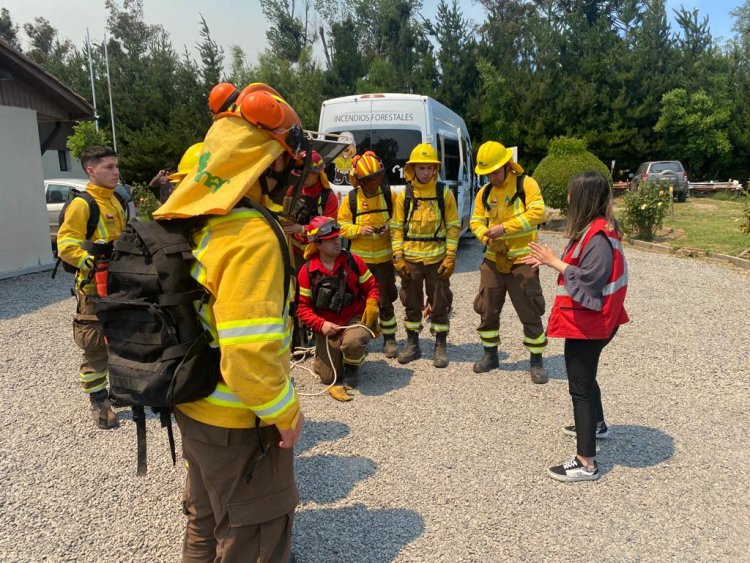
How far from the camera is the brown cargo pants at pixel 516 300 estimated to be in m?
4.85

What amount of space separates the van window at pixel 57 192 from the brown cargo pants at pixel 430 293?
1057cm

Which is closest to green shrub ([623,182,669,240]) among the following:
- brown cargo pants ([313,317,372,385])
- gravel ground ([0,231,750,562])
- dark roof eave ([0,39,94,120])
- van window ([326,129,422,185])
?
van window ([326,129,422,185])

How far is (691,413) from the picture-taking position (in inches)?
166

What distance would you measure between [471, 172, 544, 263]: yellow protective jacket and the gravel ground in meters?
1.23

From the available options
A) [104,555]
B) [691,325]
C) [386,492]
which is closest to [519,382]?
[386,492]

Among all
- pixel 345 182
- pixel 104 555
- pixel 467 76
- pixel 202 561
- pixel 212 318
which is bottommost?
pixel 104 555

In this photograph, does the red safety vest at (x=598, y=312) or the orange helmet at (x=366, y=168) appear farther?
the orange helmet at (x=366, y=168)

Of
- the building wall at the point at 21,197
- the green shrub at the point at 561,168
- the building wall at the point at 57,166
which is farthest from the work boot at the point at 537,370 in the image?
the building wall at the point at 57,166

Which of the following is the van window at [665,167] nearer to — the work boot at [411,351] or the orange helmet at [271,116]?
the work boot at [411,351]

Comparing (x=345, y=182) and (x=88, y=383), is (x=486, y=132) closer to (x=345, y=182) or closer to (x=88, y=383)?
(x=345, y=182)

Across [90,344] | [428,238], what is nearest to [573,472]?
[428,238]

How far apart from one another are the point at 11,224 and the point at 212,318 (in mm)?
9958

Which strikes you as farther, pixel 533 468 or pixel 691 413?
pixel 691 413

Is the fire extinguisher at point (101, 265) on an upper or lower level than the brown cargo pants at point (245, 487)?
upper
